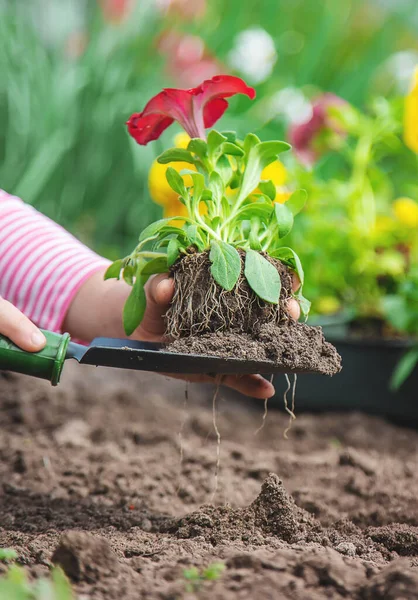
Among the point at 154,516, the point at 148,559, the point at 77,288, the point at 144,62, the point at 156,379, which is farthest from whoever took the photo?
the point at 144,62

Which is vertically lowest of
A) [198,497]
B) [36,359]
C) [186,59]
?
[198,497]

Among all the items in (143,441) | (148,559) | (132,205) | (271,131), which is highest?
(271,131)

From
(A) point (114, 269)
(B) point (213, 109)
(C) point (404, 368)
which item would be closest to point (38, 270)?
(A) point (114, 269)

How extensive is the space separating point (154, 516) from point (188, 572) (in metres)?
0.53

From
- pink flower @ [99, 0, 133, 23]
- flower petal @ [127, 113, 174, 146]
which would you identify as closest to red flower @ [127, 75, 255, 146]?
flower petal @ [127, 113, 174, 146]

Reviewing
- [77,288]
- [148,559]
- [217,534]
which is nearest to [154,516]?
[217,534]

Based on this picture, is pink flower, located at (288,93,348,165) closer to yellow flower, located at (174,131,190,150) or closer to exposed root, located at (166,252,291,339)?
yellow flower, located at (174,131,190,150)

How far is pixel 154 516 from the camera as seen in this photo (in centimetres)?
140

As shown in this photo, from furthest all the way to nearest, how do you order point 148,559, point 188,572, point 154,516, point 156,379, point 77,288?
point 156,379
point 77,288
point 154,516
point 148,559
point 188,572

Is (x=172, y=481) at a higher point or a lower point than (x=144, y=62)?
lower

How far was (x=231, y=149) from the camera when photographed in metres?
1.29

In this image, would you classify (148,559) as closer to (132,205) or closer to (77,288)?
(77,288)

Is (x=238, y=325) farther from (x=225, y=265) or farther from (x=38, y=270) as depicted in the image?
(x=38, y=270)

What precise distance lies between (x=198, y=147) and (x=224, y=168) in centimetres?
8
